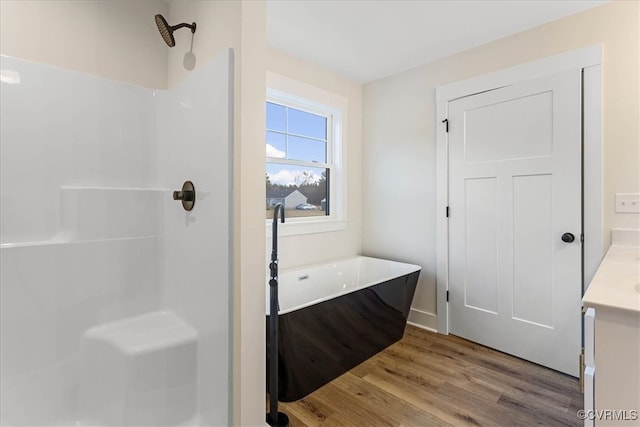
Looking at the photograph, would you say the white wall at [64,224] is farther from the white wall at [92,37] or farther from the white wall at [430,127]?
the white wall at [430,127]

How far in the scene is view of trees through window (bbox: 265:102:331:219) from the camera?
2.77 meters

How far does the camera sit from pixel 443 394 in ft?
6.32

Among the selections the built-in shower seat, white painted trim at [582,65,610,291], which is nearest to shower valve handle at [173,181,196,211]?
the built-in shower seat

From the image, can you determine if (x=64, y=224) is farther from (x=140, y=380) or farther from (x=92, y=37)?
(x=92, y=37)

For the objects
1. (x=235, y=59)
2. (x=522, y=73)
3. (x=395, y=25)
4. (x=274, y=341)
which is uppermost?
(x=395, y=25)

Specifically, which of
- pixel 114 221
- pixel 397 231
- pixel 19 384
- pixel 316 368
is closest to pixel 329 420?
pixel 316 368

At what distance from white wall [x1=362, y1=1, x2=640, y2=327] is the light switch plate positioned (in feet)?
0.11

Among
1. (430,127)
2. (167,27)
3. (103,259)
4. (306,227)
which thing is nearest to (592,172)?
(430,127)

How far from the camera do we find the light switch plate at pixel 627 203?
6.27 feet

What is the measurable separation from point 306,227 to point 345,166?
803 mm

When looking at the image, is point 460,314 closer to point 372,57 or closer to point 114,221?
point 372,57

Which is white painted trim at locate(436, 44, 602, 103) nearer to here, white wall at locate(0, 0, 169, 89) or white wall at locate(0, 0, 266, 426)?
white wall at locate(0, 0, 266, 426)

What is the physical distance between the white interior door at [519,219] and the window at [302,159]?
1154mm

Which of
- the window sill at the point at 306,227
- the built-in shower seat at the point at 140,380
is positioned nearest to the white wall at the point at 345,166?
the window sill at the point at 306,227
